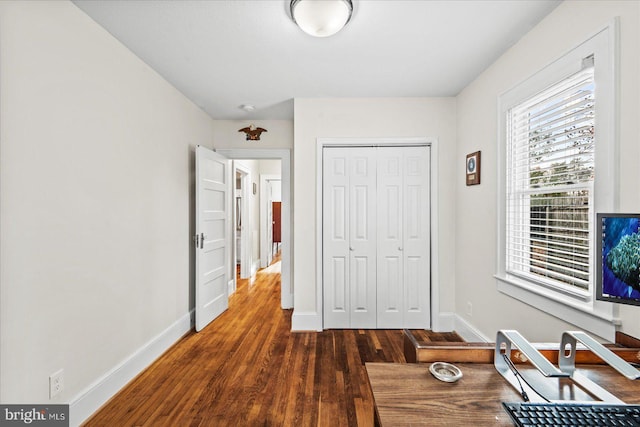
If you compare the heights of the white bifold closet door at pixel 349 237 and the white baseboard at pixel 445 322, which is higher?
the white bifold closet door at pixel 349 237

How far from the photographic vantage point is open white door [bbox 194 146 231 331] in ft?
10.7

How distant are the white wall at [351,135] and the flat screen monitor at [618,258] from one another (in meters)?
2.25

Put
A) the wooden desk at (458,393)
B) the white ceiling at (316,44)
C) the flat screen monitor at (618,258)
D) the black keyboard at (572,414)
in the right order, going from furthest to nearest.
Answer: the white ceiling at (316,44), the flat screen monitor at (618,258), the wooden desk at (458,393), the black keyboard at (572,414)

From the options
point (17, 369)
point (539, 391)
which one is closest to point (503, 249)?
point (539, 391)

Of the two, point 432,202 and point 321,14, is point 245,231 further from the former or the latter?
point 321,14

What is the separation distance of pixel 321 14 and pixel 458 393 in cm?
191

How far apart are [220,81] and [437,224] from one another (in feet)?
8.54

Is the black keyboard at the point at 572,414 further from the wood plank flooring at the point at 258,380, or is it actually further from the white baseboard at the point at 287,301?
the white baseboard at the point at 287,301

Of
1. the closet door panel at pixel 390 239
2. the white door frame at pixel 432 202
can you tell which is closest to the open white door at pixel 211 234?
the white door frame at pixel 432 202

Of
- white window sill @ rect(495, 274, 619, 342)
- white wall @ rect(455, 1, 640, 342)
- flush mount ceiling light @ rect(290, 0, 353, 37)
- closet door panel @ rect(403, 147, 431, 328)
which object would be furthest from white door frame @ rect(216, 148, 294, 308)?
white window sill @ rect(495, 274, 619, 342)

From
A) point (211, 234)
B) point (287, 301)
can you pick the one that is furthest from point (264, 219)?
point (211, 234)

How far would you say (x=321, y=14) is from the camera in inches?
68.5

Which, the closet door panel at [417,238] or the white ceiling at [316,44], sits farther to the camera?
the closet door panel at [417,238]

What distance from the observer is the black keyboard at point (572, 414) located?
2.50 feet
